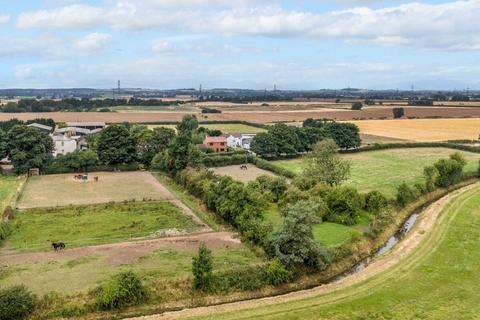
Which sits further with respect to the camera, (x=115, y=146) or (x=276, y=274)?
(x=115, y=146)

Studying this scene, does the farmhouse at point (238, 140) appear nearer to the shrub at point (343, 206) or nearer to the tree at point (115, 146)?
the tree at point (115, 146)

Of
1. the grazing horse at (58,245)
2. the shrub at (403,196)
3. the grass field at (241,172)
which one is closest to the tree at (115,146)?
the grass field at (241,172)

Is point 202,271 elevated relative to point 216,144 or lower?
lower

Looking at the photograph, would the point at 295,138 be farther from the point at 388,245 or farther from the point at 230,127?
the point at 230,127

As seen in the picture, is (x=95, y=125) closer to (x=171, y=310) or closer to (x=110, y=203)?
(x=110, y=203)

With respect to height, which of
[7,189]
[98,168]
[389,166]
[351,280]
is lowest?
[351,280]

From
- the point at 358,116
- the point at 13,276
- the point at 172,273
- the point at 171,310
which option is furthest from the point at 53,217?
the point at 358,116

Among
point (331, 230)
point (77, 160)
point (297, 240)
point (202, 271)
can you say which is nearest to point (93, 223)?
point (202, 271)
